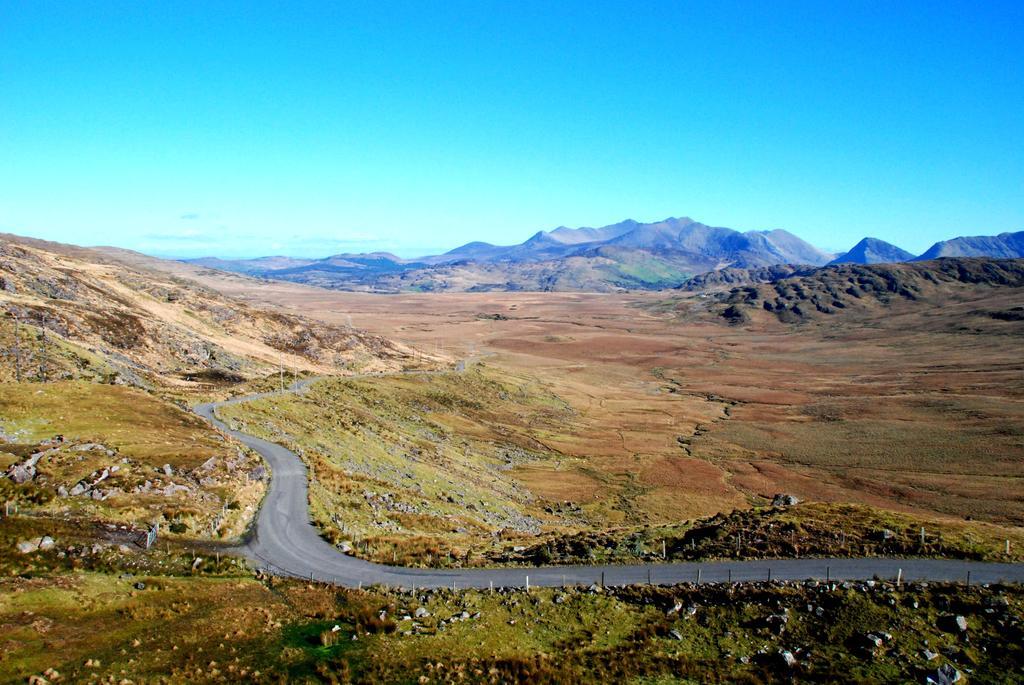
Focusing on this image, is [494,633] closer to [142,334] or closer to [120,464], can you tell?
[120,464]

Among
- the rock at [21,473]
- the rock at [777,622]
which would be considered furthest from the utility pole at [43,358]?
the rock at [777,622]

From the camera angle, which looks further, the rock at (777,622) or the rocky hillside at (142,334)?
the rocky hillside at (142,334)

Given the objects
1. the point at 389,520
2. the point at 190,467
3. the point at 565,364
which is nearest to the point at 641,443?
the point at 389,520

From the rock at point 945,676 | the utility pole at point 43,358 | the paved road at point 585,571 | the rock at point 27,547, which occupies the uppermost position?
the utility pole at point 43,358

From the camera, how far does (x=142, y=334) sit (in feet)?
285

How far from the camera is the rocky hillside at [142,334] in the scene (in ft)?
211

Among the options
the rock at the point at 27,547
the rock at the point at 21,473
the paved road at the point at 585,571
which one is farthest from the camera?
the rock at the point at 21,473

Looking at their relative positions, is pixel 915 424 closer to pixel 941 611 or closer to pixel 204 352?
pixel 941 611

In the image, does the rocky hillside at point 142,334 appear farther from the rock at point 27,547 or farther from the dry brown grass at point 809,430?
the dry brown grass at point 809,430

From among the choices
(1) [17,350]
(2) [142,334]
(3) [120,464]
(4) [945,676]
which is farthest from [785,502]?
(2) [142,334]

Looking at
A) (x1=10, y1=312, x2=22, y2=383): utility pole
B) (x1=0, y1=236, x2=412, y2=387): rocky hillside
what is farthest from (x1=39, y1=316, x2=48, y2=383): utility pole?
(x1=10, y1=312, x2=22, y2=383): utility pole

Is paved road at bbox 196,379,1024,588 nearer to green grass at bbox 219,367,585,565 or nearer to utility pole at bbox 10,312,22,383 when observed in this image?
green grass at bbox 219,367,585,565

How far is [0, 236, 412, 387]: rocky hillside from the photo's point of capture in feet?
211

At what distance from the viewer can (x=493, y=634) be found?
22031mm
